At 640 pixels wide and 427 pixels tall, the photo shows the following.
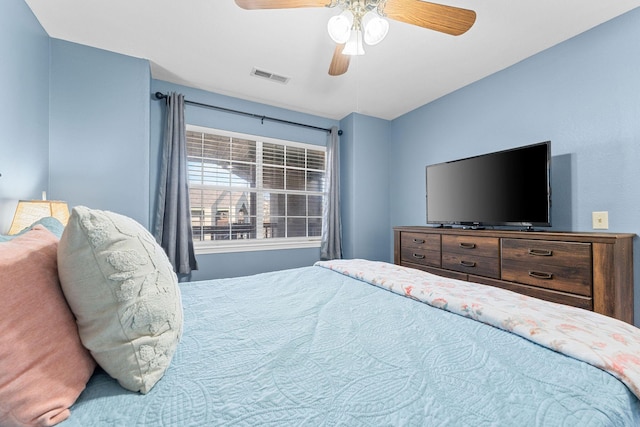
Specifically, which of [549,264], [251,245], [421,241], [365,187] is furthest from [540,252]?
[251,245]

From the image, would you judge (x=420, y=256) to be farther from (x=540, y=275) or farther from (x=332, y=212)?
(x=332, y=212)

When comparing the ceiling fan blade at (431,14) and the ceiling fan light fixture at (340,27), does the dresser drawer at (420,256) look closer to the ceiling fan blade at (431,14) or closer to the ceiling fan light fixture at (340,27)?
the ceiling fan blade at (431,14)

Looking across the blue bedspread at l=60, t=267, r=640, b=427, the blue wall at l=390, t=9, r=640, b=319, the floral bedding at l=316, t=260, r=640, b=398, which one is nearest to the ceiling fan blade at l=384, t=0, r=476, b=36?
the blue wall at l=390, t=9, r=640, b=319

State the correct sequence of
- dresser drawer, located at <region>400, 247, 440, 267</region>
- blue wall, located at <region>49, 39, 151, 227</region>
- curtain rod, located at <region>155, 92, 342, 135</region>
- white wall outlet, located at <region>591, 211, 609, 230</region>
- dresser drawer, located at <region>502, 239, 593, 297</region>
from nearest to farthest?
dresser drawer, located at <region>502, 239, 593, 297</region> < white wall outlet, located at <region>591, 211, 609, 230</region> < blue wall, located at <region>49, 39, 151, 227</region> < dresser drawer, located at <region>400, 247, 440, 267</region> < curtain rod, located at <region>155, 92, 342, 135</region>

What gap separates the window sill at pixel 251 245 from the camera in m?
2.97

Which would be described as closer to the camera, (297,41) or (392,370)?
(392,370)

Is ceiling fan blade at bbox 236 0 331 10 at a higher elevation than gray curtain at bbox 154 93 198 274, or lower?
higher

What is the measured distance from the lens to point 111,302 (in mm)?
595

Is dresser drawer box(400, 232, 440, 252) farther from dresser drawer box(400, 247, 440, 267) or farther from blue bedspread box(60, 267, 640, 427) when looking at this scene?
blue bedspread box(60, 267, 640, 427)

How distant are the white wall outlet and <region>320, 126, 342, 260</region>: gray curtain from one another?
2.37m

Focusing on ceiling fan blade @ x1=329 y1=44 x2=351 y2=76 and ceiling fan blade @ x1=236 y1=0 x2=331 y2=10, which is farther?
ceiling fan blade @ x1=329 y1=44 x2=351 y2=76

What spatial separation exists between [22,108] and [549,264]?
142 inches

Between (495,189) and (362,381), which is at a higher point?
(495,189)

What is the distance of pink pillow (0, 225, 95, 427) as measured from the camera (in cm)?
46
